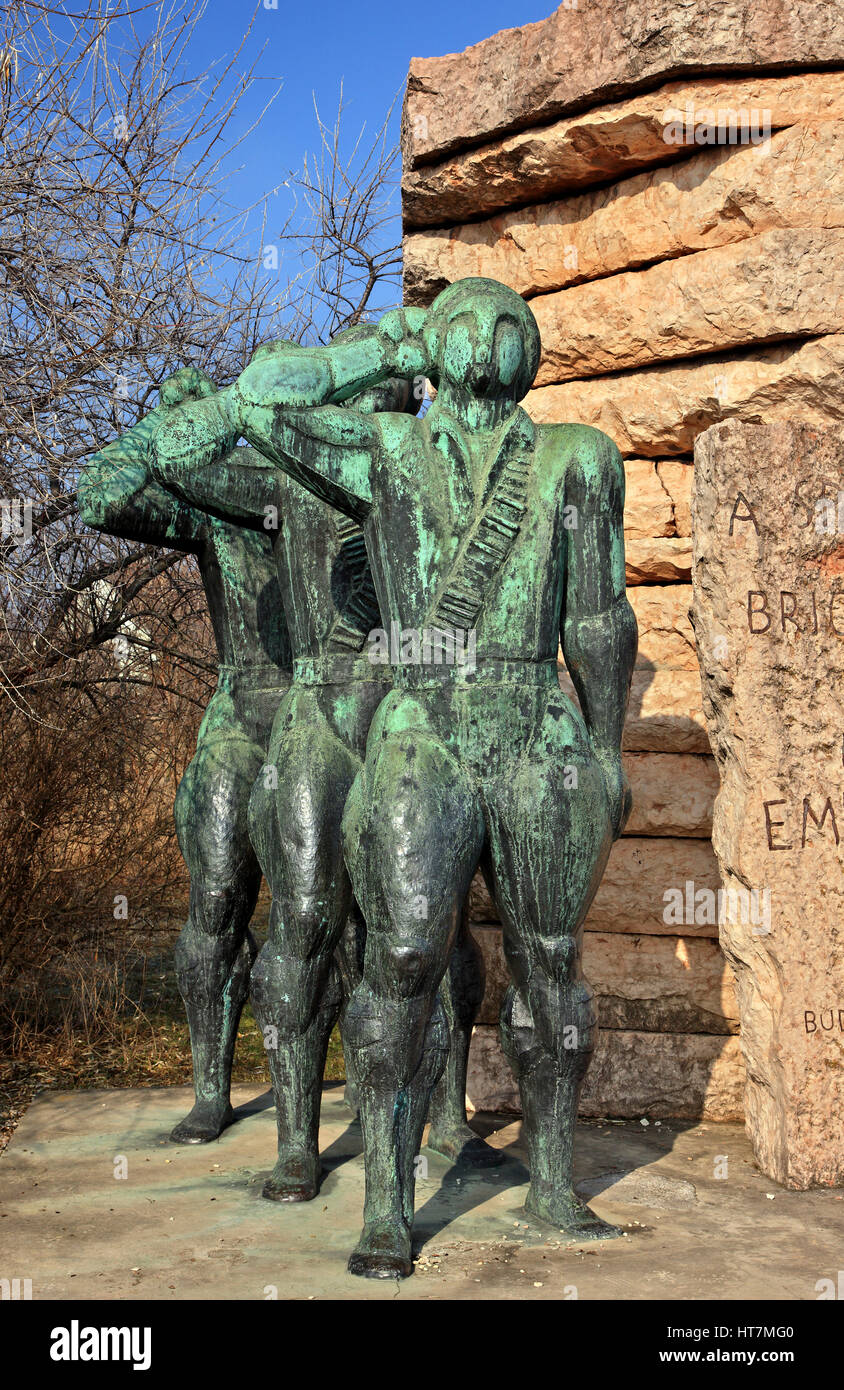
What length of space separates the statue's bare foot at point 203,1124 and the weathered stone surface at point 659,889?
123cm

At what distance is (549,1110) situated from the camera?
3654 mm

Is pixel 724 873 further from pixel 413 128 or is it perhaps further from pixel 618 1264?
pixel 413 128

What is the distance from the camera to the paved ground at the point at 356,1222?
335 centimetres

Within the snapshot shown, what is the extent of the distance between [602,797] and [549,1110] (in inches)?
32.5

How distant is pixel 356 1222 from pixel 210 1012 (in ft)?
3.55

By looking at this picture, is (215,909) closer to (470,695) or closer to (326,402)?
(470,695)

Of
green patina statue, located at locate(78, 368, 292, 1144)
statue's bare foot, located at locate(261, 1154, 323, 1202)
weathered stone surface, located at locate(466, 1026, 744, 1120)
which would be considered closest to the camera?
statue's bare foot, located at locate(261, 1154, 323, 1202)

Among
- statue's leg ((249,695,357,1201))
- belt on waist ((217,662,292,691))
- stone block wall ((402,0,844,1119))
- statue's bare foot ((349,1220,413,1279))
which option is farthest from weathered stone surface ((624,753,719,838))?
statue's bare foot ((349,1220,413,1279))

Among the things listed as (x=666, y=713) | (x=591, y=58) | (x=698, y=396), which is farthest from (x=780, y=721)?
(x=591, y=58)

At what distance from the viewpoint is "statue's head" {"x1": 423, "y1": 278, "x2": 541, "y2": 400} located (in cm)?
354

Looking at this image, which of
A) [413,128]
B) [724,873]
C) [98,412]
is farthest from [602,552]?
[98,412]

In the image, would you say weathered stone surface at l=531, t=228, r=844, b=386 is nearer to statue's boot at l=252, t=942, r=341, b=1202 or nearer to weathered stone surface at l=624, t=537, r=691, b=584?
weathered stone surface at l=624, t=537, r=691, b=584

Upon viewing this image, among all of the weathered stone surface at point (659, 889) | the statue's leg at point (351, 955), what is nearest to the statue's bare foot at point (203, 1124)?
the statue's leg at point (351, 955)

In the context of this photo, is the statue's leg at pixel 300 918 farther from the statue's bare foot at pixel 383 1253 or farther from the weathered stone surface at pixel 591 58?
the weathered stone surface at pixel 591 58
